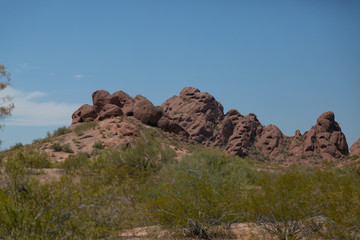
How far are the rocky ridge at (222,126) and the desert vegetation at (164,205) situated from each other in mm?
33923

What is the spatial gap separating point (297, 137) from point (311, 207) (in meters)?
64.1

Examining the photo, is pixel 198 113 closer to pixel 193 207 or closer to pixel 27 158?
pixel 193 207

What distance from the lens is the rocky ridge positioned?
47.1 meters

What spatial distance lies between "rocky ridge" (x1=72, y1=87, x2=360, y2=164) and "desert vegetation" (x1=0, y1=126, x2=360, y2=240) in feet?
111

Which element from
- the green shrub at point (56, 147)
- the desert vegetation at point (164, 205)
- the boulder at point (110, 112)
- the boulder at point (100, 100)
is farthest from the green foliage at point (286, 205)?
the boulder at point (100, 100)

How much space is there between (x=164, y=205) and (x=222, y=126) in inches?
2631

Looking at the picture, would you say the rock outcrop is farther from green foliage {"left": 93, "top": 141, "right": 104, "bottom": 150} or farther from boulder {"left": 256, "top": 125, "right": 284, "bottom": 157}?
boulder {"left": 256, "top": 125, "right": 284, "bottom": 157}

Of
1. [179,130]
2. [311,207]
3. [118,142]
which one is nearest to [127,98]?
[179,130]

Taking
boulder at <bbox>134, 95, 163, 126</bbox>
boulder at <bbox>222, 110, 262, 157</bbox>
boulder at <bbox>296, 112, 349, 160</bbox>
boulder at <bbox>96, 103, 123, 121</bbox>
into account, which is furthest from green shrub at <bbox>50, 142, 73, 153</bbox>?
boulder at <bbox>296, 112, 349, 160</bbox>

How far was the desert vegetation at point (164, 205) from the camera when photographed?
256 inches

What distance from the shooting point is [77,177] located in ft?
29.6

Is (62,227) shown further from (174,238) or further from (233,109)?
(233,109)

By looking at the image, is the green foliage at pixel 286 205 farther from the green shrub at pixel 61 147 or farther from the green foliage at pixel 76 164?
the green shrub at pixel 61 147

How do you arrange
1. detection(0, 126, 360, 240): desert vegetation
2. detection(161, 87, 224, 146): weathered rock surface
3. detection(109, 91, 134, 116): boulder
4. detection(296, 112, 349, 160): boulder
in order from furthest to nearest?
detection(161, 87, 224, 146): weathered rock surface → detection(296, 112, 349, 160): boulder → detection(109, 91, 134, 116): boulder → detection(0, 126, 360, 240): desert vegetation
